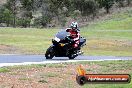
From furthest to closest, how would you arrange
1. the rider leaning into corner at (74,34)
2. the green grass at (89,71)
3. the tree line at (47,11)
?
the tree line at (47,11) < the rider leaning into corner at (74,34) < the green grass at (89,71)

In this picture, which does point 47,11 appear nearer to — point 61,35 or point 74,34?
point 74,34

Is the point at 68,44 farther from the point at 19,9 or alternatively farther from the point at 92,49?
the point at 19,9

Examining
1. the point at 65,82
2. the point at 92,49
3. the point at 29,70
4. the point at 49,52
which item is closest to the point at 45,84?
the point at 65,82

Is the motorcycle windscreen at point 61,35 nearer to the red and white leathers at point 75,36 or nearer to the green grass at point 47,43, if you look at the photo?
the red and white leathers at point 75,36

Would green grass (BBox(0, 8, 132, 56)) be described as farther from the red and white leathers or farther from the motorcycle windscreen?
the motorcycle windscreen

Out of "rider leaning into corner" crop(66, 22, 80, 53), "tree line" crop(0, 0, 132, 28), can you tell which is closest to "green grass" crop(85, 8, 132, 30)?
"tree line" crop(0, 0, 132, 28)

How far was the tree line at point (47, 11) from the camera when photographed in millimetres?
85125

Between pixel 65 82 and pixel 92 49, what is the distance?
24452 mm

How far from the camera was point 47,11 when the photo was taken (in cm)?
9062

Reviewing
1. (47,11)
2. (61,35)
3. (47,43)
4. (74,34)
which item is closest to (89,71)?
(61,35)

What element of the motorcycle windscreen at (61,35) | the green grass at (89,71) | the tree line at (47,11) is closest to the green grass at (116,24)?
the tree line at (47,11)

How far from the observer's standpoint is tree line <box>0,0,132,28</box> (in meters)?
85.1

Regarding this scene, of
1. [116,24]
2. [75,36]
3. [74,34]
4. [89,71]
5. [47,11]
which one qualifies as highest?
[74,34]

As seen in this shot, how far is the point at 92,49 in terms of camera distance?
3725 centimetres
